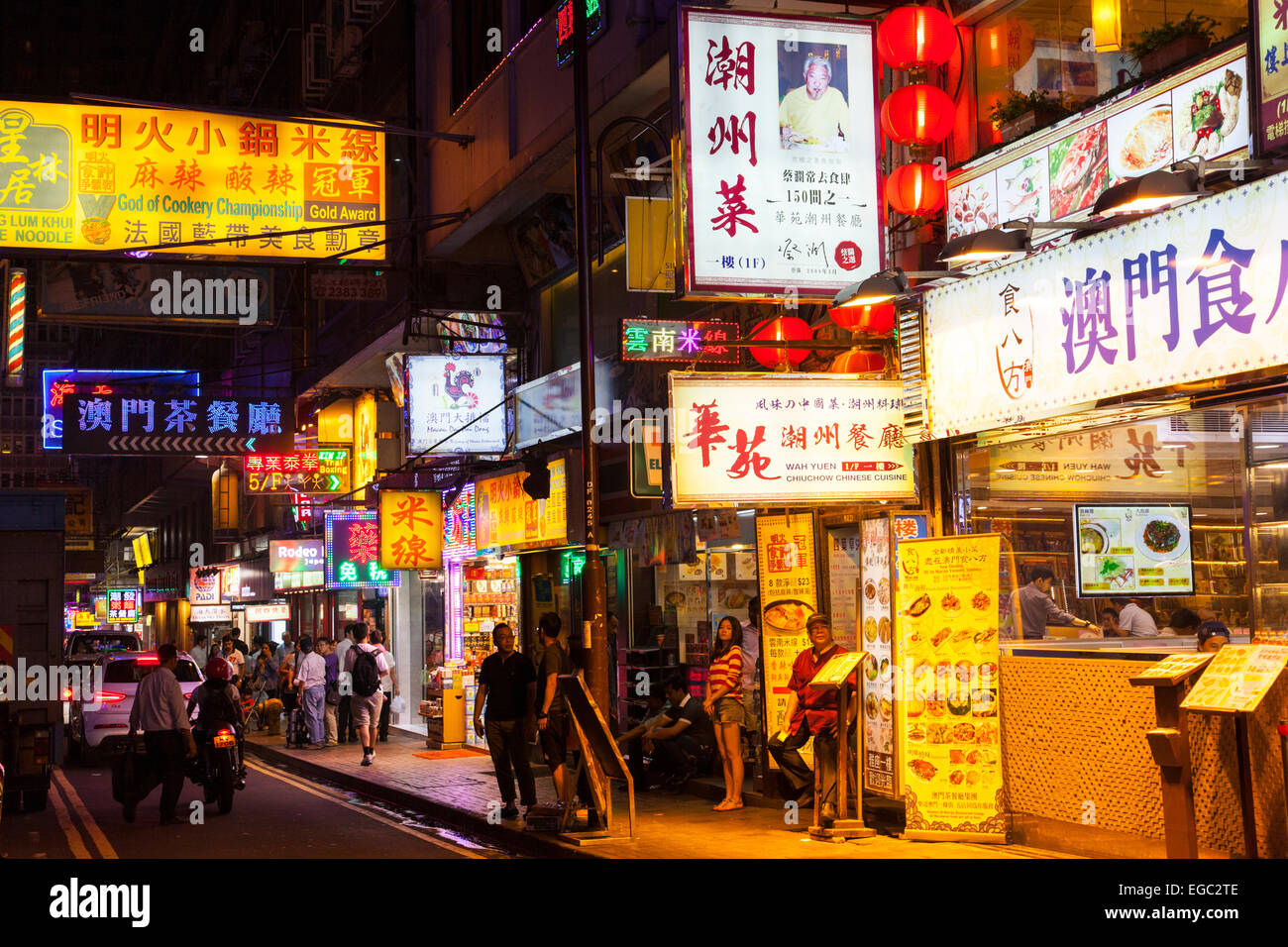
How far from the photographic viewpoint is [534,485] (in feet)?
63.7

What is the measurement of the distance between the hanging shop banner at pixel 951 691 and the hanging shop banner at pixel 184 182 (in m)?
9.05

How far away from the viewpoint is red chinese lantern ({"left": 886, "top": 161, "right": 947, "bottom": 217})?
12.3 m

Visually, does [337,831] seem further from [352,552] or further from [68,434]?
[352,552]

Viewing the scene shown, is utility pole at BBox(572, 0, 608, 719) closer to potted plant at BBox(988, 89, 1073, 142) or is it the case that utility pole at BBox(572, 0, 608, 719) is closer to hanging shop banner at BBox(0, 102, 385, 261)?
potted plant at BBox(988, 89, 1073, 142)

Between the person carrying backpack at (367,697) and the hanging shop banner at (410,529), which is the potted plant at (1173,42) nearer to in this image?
the person carrying backpack at (367,697)

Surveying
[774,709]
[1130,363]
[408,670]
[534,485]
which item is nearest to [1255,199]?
[1130,363]

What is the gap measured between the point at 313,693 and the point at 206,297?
340 inches

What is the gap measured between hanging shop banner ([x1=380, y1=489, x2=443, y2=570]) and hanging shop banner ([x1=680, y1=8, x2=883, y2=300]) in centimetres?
1310

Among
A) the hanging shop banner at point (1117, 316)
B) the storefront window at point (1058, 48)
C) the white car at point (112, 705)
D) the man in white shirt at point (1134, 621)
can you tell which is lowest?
the white car at point (112, 705)

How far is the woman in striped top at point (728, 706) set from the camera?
1443 centimetres

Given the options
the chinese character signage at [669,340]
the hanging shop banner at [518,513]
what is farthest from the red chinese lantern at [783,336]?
the hanging shop banner at [518,513]

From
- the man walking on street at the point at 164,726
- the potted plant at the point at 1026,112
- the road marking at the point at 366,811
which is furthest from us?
the man walking on street at the point at 164,726

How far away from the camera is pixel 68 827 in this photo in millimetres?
15172

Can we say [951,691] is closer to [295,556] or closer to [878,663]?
[878,663]
